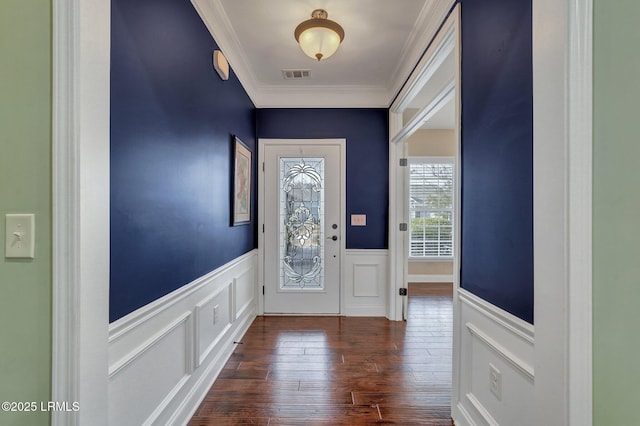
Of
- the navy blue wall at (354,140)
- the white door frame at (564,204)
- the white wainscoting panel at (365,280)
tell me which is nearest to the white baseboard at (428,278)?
the white wainscoting panel at (365,280)

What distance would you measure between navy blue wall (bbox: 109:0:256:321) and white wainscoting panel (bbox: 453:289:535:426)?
1578 millimetres

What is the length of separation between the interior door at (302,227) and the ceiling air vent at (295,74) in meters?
0.74

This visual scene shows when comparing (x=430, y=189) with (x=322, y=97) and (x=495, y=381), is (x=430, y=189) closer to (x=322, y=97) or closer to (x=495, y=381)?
(x=322, y=97)

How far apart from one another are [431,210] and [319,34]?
3939 millimetres

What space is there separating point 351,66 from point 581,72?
2402mm

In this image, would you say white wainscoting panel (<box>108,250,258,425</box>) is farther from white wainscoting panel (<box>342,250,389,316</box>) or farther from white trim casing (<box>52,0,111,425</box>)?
white wainscoting panel (<box>342,250,389,316</box>)

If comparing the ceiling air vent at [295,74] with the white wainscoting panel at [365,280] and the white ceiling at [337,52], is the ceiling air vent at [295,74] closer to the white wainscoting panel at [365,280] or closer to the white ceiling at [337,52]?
the white ceiling at [337,52]

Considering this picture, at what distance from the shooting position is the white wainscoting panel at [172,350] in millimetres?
1139

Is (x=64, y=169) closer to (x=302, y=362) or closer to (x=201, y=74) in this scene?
(x=201, y=74)

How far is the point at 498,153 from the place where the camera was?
128 centimetres
